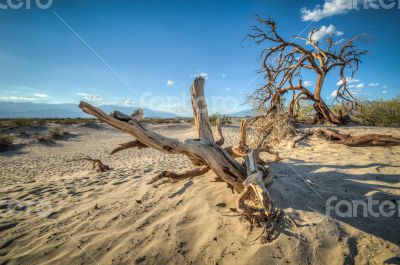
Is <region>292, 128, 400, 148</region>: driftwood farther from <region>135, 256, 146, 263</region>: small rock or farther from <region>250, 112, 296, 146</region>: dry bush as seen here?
<region>135, 256, 146, 263</region>: small rock

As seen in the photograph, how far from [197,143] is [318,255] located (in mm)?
1863

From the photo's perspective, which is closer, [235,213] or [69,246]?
[69,246]

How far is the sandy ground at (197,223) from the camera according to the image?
2.18 metres

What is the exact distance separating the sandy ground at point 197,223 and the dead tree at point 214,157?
226mm

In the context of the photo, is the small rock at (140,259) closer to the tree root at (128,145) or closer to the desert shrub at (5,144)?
the tree root at (128,145)

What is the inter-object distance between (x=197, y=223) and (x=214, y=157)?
904 millimetres

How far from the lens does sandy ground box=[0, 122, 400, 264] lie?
2.18 meters

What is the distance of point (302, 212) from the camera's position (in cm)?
267

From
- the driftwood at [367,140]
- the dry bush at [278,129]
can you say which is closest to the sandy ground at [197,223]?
the driftwood at [367,140]

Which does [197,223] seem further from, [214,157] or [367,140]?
[367,140]

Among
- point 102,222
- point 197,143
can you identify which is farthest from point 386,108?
point 102,222

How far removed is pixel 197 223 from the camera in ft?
8.80

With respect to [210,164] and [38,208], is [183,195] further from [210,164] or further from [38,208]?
[38,208]

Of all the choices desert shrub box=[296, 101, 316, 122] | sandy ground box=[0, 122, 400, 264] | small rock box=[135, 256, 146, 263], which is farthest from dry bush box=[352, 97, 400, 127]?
small rock box=[135, 256, 146, 263]
